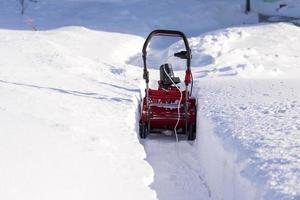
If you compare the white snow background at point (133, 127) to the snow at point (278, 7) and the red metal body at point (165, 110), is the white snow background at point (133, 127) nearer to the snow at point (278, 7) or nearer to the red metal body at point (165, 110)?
the red metal body at point (165, 110)

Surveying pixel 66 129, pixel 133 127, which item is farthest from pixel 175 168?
pixel 66 129

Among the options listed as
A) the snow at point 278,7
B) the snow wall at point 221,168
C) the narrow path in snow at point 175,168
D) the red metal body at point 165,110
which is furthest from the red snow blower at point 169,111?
the snow at point 278,7

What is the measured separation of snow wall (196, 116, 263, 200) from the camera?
4695 mm

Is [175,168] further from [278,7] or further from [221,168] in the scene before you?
[278,7]

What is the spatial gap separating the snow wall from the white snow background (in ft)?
0.05

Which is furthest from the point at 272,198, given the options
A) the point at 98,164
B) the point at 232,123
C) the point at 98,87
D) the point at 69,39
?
the point at 69,39

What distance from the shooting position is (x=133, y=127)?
746cm

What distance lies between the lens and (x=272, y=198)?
4.08 metres

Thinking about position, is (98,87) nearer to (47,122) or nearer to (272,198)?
(47,122)

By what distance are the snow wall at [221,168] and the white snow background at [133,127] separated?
0.01 m

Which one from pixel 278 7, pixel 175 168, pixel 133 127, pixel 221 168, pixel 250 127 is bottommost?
pixel 278 7

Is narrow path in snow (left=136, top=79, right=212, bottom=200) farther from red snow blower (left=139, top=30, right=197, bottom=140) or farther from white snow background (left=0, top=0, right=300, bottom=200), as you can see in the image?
red snow blower (left=139, top=30, right=197, bottom=140)

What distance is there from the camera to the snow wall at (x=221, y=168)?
4695 mm

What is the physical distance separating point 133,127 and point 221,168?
2.05m
